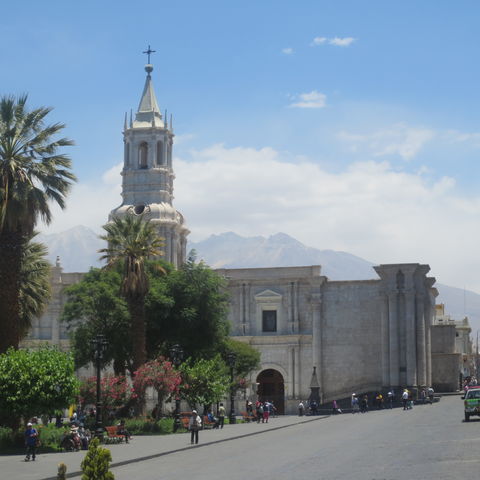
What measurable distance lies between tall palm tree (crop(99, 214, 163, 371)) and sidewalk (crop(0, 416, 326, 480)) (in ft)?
16.0

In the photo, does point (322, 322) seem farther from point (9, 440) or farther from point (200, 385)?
point (9, 440)

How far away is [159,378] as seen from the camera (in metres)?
40.4

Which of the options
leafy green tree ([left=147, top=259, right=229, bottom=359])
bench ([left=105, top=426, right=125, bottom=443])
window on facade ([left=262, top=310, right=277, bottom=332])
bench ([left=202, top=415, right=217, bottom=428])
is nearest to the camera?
bench ([left=105, top=426, right=125, bottom=443])

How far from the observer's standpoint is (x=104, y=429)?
117 ft

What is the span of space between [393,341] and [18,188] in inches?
1559

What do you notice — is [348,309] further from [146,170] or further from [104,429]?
[104,429]

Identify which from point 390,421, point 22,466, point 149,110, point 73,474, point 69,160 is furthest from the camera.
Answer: point 149,110

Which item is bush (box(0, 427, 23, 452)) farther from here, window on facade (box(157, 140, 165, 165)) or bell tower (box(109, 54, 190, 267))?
window on facade (box(157, 140, 165, 165))

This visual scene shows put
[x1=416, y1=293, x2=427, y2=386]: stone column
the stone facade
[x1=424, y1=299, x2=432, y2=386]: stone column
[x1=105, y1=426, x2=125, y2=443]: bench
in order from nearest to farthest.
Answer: [x1=105, y1=426, x2=125, y2=443]: bench < [x1=416, y1=293, x2=427, y2=386]: stone column < the stone facade < [x1=424, y1=299, x2=432, y2=386]: stone column

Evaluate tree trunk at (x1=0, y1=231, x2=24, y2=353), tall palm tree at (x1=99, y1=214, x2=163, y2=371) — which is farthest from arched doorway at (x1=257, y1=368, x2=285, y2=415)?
tree trunk at (x1=0, y1=231, x2=24, y2=353)

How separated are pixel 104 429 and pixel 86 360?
612 inches

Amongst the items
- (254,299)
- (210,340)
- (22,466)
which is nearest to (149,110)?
(254,299)

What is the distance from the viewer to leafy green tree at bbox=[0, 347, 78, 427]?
29.8 m

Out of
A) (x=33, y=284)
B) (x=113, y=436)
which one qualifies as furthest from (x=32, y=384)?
(x=33, y=284)
